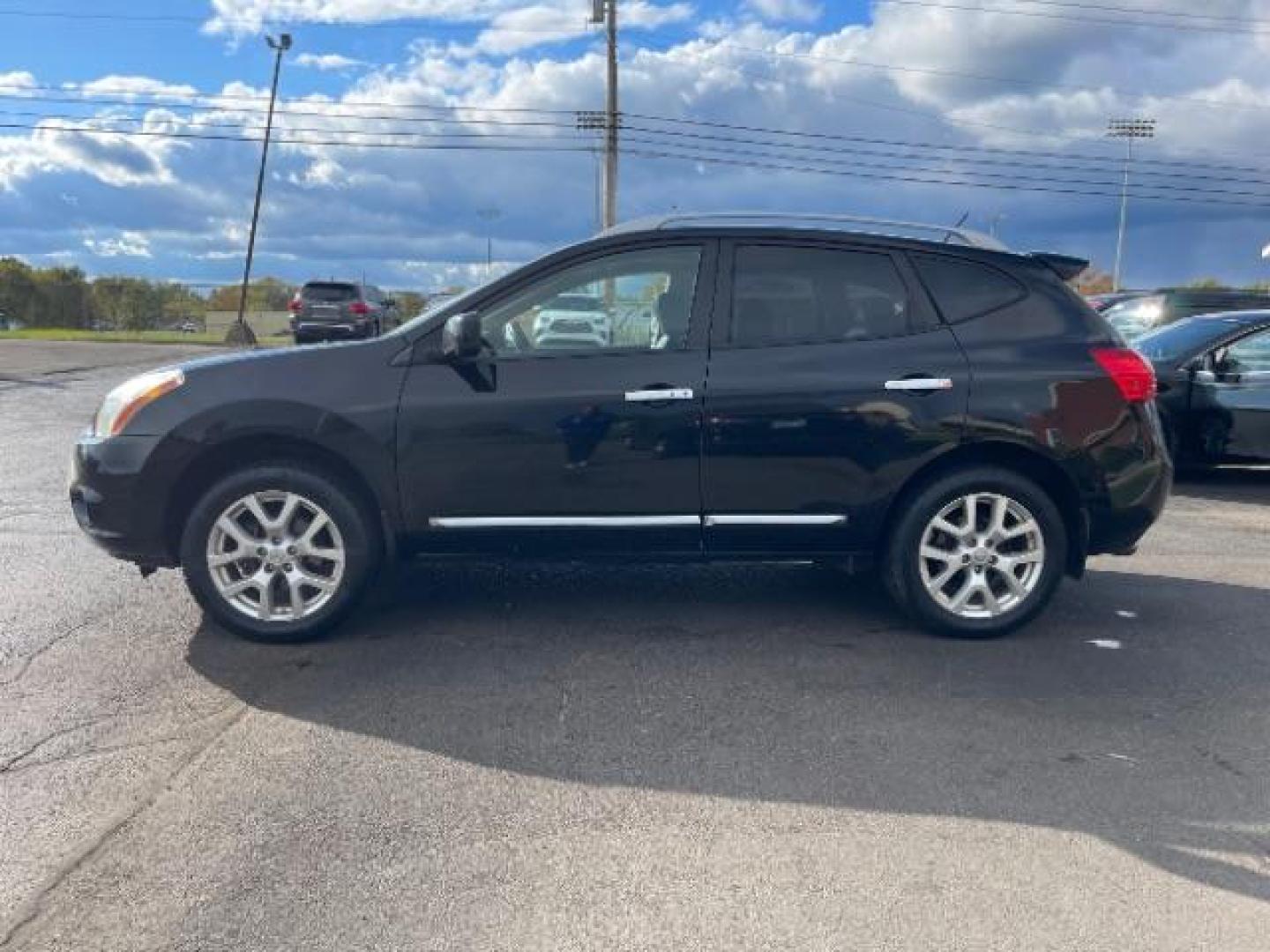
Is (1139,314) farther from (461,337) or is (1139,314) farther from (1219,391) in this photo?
(461,337)

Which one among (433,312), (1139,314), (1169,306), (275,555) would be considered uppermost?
(1169,306)

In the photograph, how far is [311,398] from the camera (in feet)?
14.9

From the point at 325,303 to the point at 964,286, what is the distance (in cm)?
2540

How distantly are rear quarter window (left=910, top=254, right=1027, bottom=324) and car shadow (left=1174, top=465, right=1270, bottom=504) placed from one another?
196 inches

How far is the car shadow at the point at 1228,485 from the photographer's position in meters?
8.91

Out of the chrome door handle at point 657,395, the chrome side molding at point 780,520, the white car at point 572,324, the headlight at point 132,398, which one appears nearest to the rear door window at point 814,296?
the chrome door handle at point 657,395

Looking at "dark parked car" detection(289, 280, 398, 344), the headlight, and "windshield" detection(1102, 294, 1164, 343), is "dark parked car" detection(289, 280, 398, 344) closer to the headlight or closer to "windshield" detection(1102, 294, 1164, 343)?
"windshield" detection(1102, 294, 1164, 343)

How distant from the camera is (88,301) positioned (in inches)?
1863

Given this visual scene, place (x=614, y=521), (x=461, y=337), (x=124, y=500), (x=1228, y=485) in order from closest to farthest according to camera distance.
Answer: (x=461, y=337), (x=124, y=500), (x=614, y=521), (x=1228, y=485)

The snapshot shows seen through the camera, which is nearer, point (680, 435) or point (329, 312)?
point (680, 435)

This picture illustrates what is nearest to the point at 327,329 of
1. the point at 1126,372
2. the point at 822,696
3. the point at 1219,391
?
the point at 1219,391

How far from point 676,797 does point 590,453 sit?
5.60 feet

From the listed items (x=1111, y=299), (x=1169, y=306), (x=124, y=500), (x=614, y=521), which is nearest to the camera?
(x=124, y=500)

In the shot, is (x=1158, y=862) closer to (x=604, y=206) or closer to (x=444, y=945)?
(x=444, y=945)
